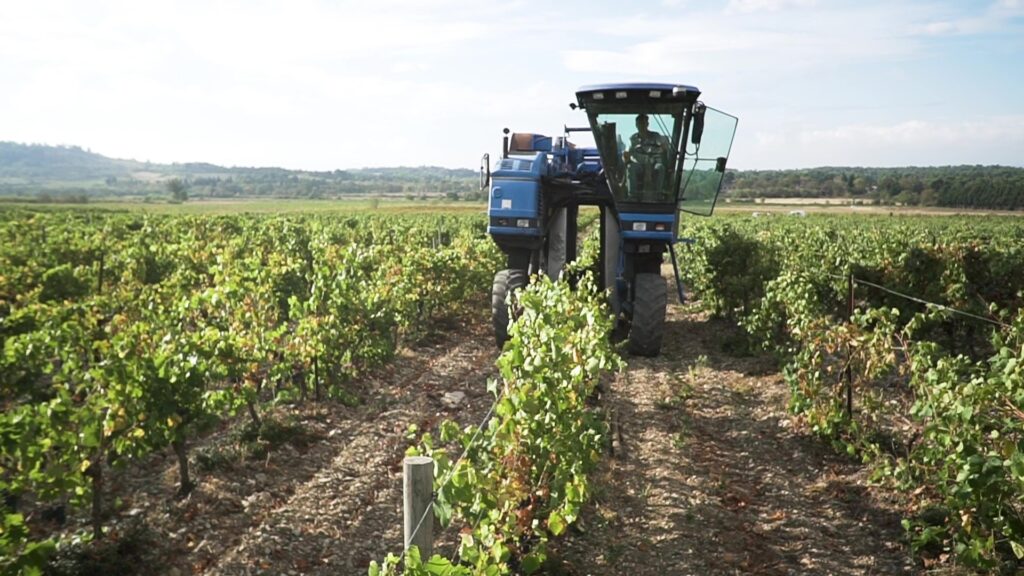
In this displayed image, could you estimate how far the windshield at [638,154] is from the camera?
8898mm

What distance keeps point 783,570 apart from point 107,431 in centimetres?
386

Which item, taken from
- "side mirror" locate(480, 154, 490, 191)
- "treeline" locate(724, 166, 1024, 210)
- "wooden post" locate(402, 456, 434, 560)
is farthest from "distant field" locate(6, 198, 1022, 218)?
"wooden post" locate(402, 456, 434, 560)

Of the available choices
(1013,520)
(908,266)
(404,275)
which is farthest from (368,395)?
(908,266)

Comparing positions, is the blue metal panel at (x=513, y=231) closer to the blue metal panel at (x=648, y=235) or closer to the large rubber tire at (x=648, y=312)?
the blue metal panel at (x=648, y=235)

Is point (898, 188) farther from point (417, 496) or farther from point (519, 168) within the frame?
point (417, 496)

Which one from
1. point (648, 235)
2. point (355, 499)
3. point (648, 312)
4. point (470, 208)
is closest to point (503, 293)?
point (648, 312)

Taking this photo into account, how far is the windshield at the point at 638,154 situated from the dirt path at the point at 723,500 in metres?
2.42

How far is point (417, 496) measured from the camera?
3082mm

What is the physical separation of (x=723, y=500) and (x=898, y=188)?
71.5 metres

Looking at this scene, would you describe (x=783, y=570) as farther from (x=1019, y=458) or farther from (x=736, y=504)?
(x=1019, y=458)

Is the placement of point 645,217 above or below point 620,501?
above

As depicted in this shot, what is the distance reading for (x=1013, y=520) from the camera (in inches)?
152

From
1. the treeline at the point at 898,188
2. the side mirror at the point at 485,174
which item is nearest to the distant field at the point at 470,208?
the treeline at the point at 898,188

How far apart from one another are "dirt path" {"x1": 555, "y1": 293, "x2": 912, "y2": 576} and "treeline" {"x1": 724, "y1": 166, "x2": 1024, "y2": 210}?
52399 mm
